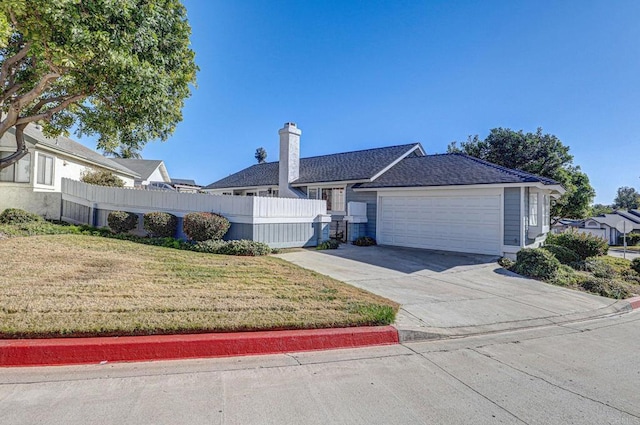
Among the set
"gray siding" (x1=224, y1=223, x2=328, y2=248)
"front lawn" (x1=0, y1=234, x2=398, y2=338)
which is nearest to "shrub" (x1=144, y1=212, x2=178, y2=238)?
"gray siding" (x1=224, y1=223, x2=328, y2=248)

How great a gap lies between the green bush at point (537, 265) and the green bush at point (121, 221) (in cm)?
1373

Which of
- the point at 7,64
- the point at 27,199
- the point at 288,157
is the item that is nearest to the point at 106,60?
the point at 7,64

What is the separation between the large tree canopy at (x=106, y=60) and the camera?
691cm

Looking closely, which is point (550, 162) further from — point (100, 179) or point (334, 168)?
point (100, 179)

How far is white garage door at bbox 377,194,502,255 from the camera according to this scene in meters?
12.9

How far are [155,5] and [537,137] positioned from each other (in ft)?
95.2

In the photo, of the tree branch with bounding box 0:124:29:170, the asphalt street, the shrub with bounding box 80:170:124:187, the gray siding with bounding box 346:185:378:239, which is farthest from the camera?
the shrub with bounding box 80:170:124:187

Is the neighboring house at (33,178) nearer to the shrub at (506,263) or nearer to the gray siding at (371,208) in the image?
the gray siding at (371,208)

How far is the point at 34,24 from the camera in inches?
276

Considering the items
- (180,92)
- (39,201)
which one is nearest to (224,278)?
(180,92)

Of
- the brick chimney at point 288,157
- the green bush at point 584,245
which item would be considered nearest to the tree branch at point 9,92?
the brick chimney at point 288,157

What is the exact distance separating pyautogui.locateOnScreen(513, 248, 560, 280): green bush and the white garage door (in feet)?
7.26

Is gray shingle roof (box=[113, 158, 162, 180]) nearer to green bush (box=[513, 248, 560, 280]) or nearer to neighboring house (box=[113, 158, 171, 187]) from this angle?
neighboring house (box=[113, 158, 171, 187])

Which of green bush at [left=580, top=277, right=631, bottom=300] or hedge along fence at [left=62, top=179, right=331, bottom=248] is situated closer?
green bush at [left=580, top=277, right=631, bottom=300]
